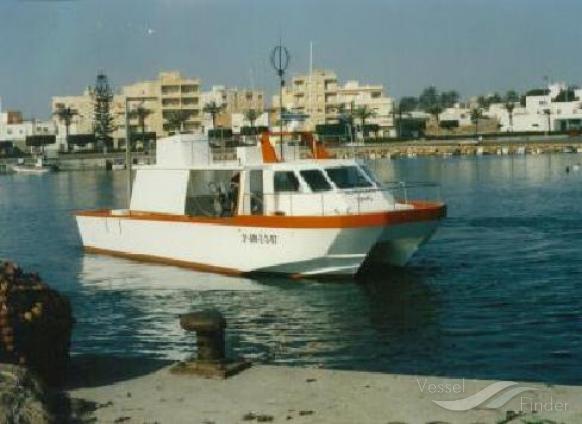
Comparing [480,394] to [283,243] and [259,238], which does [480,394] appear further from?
[259,238]

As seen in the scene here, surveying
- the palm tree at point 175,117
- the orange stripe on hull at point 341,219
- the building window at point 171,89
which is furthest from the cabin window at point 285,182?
the building window at point 171,89

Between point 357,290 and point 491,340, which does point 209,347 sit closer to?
point 491,340

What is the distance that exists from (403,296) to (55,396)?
15659 mm

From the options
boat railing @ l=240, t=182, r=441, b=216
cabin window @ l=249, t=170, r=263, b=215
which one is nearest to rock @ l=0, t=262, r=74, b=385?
boat railing @ l=240, t=182, r=441, b=216

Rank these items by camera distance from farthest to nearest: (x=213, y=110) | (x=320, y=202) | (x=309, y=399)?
(x=213, y=110) → (x=320, y=202) → (x=309, y=399)

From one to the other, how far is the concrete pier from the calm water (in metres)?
6.34

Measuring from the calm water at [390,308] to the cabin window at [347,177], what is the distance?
9.09 ft

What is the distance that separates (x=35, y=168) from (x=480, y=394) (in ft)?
476

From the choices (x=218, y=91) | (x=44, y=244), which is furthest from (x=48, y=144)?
(x=44, y=244)

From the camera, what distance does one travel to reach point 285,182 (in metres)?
26.2

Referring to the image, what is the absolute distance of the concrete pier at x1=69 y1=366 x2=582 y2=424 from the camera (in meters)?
8.83

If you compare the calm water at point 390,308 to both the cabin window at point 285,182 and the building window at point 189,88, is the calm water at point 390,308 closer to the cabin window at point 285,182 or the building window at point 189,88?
the cabin window at point 285,182

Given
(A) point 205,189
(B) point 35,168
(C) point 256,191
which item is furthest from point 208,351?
(B) point 35,168

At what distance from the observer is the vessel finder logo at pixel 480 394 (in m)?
9.16
